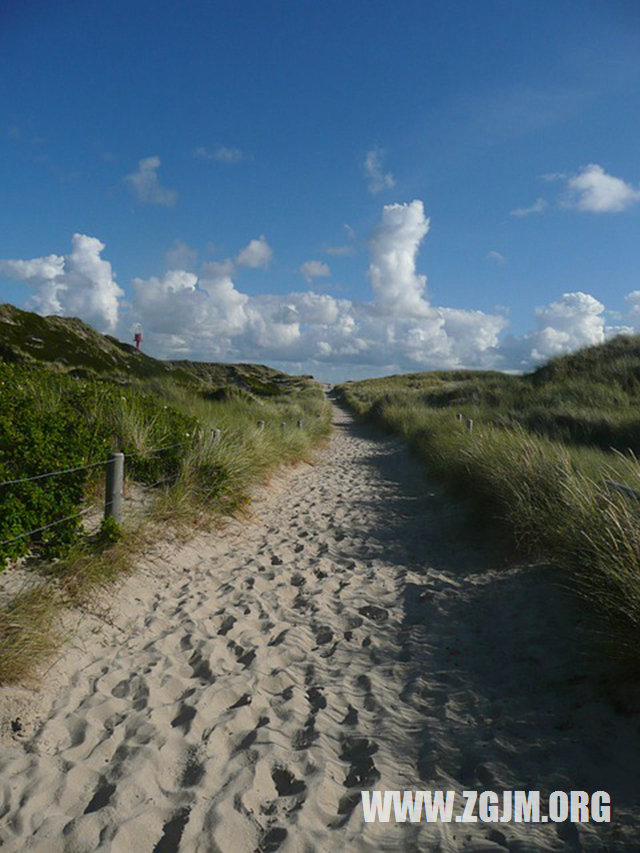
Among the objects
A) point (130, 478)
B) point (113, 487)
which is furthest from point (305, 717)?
point (130, 478)

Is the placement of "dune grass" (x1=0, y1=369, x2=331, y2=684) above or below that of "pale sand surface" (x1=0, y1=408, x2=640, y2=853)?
above

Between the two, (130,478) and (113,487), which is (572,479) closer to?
(113,487)

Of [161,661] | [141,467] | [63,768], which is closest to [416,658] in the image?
[161,661]

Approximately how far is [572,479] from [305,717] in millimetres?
3692

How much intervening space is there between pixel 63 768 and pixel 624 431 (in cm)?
1042

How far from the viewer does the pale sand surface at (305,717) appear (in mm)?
2291

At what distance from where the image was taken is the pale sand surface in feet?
7.52

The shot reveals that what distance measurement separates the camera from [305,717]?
3186 millimetres

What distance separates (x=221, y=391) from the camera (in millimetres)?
18250

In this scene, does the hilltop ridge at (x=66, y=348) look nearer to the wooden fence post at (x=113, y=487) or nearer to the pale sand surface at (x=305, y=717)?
the wooden fence post at (x=113, y=487)

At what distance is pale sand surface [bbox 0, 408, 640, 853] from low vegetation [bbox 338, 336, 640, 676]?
406 mm

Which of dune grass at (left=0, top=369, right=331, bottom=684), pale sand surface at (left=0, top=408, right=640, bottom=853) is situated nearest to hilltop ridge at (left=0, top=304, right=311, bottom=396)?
dune grass at (left=0, top=369, right=331, bottom=684)

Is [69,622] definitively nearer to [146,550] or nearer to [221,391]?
[146,550]

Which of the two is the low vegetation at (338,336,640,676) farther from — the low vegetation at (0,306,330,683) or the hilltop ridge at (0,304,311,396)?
the hilltop ridge at (0,304,311,396)
